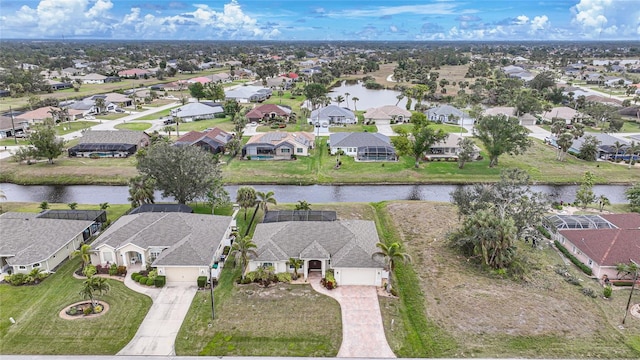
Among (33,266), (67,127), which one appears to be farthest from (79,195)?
(67,127)

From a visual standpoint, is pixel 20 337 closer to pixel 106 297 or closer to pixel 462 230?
pixel 106 297

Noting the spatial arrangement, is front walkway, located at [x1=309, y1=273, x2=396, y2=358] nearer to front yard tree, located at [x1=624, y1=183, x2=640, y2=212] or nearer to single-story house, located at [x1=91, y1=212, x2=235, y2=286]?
single-story house, located at [x1=91, y1=212, x2=235, y2=286]

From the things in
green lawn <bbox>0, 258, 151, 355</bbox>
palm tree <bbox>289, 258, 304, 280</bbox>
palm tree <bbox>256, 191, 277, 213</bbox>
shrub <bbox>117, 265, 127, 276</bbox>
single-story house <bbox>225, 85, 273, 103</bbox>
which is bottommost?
green lawn <bbox>0, 258, 151, 355</bbox>

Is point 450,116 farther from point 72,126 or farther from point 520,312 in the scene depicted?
point 72,126

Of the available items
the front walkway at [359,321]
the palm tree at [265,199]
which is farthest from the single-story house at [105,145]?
the front walkway at [359,321]

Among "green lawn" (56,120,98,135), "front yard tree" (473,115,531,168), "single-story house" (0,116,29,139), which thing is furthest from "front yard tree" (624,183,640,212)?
"single-story house" (0,116,29,139)

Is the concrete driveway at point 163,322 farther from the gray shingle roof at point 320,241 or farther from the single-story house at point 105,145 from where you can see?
the single-story house at point 105,145

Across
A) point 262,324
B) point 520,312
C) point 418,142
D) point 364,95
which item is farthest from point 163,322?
point 364,95
